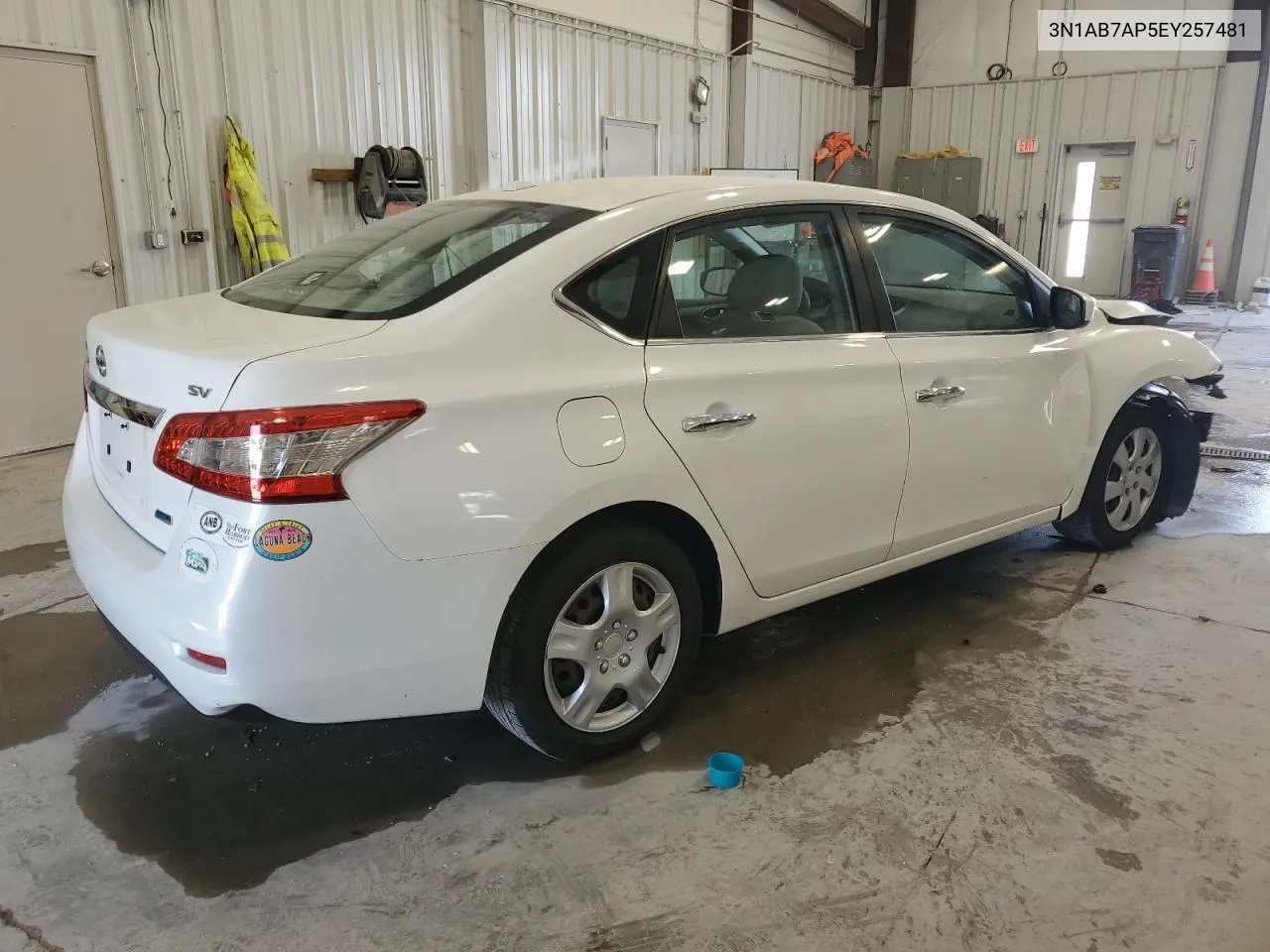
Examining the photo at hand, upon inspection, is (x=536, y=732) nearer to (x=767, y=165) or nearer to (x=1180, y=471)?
(x=1180, y=471)

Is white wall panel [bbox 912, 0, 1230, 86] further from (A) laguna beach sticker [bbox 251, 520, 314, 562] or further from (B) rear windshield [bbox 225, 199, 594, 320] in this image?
(A) laguna beach sticker [bbox 251, 520, 314, 562]

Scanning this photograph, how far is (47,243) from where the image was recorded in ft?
18.4

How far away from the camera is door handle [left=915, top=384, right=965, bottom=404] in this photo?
2992mm

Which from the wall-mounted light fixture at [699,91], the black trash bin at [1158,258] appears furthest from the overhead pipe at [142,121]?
the black trash bin at [1158,258]

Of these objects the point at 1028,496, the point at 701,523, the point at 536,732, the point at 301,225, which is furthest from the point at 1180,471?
the point at 301,225

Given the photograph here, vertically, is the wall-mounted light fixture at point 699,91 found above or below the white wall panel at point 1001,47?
below

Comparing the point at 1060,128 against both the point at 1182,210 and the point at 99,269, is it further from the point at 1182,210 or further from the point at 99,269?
the point at 99,269

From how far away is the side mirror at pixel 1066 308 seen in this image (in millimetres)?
3490

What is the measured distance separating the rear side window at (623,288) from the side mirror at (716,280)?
0.29m

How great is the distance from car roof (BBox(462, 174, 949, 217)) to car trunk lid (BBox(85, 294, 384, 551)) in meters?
0.81

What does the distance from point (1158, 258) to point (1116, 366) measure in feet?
36.7

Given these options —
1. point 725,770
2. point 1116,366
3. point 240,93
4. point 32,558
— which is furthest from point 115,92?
point 1116,366

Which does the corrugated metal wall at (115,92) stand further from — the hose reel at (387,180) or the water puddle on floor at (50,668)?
the water puddle on floor at (50,668)

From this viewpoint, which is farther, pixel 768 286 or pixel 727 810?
pixel 768 286
